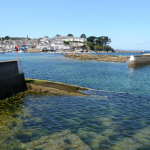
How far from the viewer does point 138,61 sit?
5922cm

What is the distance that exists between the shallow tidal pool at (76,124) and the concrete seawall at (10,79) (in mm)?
2434

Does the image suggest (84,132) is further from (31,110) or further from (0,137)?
(31,110)

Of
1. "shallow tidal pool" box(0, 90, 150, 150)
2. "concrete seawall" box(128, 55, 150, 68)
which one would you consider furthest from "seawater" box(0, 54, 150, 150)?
"concrete seawall" box(128, 55, 150, 68)

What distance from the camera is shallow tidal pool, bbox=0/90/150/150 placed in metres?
8.88

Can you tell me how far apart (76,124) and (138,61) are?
176 feet

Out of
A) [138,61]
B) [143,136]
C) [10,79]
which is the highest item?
[138,61]

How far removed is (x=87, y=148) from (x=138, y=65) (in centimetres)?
5581

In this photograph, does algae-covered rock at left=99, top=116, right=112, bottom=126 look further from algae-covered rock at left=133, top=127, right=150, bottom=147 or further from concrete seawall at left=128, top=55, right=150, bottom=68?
concrete seawall at left=128, top=55, right=150, bottom=68

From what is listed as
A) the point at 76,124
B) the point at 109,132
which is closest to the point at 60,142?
the point at 76,124

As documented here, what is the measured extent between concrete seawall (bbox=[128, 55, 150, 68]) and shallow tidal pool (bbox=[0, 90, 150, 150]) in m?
41.2

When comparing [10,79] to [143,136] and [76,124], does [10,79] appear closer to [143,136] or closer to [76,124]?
[76,124]

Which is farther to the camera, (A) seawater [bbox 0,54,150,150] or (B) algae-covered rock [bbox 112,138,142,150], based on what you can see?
(A) seawater [bbox 0,54,150,150]

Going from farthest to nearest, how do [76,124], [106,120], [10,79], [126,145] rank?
1. [10,79]
2. [106,120]
3. [76,124]
4. [126,145]

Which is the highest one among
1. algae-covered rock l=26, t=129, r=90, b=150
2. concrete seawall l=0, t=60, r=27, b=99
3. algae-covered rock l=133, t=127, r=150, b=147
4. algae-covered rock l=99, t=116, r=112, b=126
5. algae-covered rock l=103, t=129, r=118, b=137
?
concrete seawall l=0, t=60, r=27, b=99
